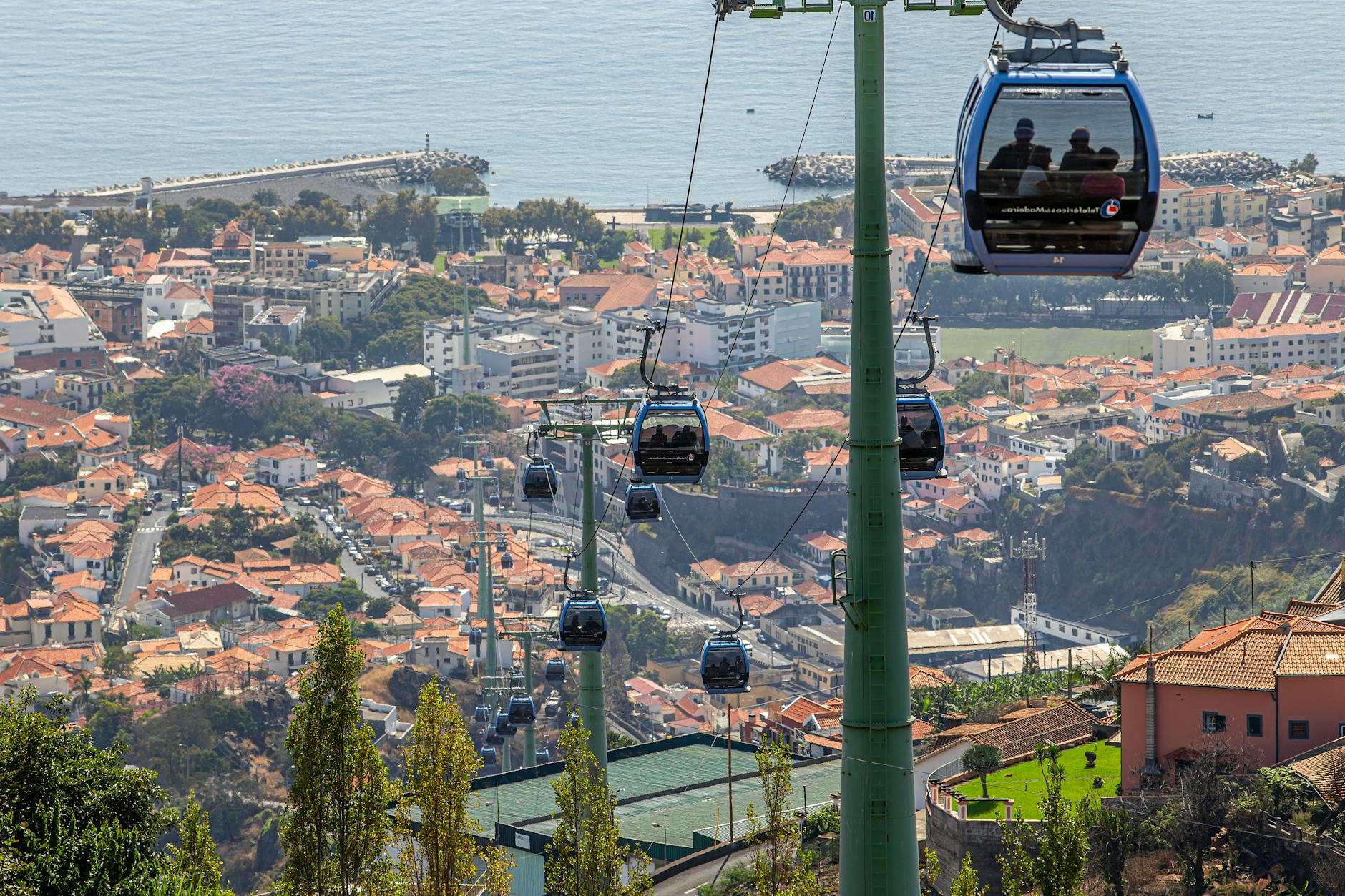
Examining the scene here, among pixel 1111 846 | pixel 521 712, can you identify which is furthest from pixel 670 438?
pixel 521 712

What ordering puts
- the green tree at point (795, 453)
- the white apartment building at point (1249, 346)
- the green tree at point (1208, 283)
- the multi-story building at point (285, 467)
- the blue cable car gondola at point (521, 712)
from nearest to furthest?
the blue cable car gondola at point (521, 712) < the green tree at point (795, 453) < the multi-story building at point (285, 467) < the white apartment building at point (1249, 346) < the green tree at point (1208, 283)

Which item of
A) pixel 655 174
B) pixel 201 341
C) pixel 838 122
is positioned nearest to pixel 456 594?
pixel 201 341

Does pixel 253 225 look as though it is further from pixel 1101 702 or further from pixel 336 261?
pixel 1101 702

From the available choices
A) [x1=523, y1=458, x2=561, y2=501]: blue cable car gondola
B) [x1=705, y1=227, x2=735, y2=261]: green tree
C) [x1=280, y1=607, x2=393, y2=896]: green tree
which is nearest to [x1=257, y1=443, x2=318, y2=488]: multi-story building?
[x1=705, y1=227, x2=735, y2=261]: green tree

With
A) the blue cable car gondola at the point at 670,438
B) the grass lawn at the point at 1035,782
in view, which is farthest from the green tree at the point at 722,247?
the blue cable car gondola at the point at 670,438

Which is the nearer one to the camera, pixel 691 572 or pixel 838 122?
pixel 691 572

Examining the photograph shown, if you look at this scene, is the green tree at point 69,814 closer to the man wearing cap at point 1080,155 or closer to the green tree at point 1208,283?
the man wearing cap at point 1080,155

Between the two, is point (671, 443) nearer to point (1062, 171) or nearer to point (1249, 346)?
point (1062, 171)
